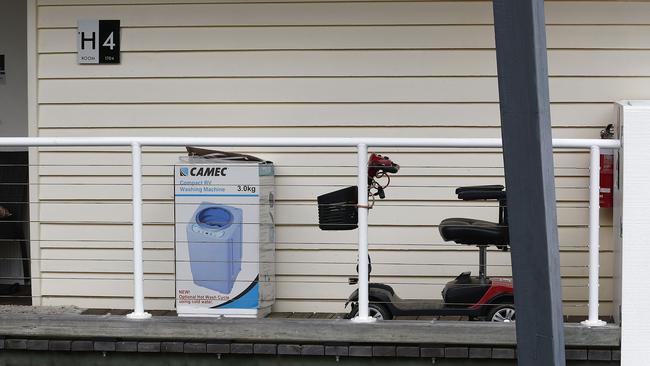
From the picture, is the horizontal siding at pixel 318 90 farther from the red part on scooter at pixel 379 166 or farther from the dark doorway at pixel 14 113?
the dark doorway at pixel 14 113

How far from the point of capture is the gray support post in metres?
2.50

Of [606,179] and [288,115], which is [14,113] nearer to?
[288,115]

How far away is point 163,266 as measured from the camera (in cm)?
792

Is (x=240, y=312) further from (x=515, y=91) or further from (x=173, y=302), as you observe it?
(x=515, y=91)

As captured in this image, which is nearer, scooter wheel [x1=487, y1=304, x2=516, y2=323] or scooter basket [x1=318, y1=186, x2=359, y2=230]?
scooter basket [x1=318, y1=186, x2=359, y2=230]

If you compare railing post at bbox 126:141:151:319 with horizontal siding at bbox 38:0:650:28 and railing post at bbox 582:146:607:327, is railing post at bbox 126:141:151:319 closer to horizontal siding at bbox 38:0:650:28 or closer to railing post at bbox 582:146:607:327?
horizontal siding at bbox 38:0:650:28

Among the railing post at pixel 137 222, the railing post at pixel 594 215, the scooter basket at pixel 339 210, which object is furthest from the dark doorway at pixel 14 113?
the railing post at pixel 594 215

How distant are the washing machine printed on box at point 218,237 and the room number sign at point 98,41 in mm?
1126

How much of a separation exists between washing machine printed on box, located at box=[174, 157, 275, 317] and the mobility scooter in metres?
0.78

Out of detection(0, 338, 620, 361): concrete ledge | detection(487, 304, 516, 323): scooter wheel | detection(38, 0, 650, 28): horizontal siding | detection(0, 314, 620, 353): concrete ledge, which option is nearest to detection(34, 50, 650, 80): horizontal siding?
detection(38, 0, 650, 28): horizontal siding

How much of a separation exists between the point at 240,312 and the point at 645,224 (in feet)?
13.2

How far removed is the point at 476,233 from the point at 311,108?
5.86ft

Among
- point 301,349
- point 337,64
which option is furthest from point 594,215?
point 337,64

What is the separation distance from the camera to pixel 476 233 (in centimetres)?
658
